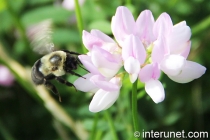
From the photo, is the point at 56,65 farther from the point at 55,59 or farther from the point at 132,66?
the point at 132,66

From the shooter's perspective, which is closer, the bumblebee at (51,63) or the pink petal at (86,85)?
the pink petal at (86,85)

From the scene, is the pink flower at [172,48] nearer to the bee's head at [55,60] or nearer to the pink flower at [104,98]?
the pink flower at [104,98]

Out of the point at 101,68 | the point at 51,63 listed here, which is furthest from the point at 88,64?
the point at 51,63

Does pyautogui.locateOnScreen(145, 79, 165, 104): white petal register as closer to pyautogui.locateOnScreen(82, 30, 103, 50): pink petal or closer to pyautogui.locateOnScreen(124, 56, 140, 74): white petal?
pyautogui.locateOnScreen(124, 56, 140, 74): white petal

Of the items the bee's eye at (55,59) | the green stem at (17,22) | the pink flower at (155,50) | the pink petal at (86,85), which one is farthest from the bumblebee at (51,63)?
the green stem at (17,22)

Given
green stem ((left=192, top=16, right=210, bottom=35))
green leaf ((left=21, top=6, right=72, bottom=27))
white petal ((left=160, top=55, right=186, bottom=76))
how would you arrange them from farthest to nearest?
green leaf ((left=21, top=6, right=72, bottom=27)) < green stem ((left=192, top=16, right=210, bottom=35)) < white petal ((left=160, top=55, right=186, bottom=76))

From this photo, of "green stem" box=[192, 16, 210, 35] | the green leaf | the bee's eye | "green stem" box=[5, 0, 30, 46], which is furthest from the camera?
the green leaf

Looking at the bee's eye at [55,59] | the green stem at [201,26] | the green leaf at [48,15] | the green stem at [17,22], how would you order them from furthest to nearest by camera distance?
the green leaf at [48,15] < the green stem at [17,22] < the green stem at [201,26] < the bee's eye at [55,59]

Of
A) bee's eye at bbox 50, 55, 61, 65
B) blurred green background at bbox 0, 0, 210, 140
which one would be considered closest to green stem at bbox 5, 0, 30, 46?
blurred green background at bbox 0, 0, 210, 140
